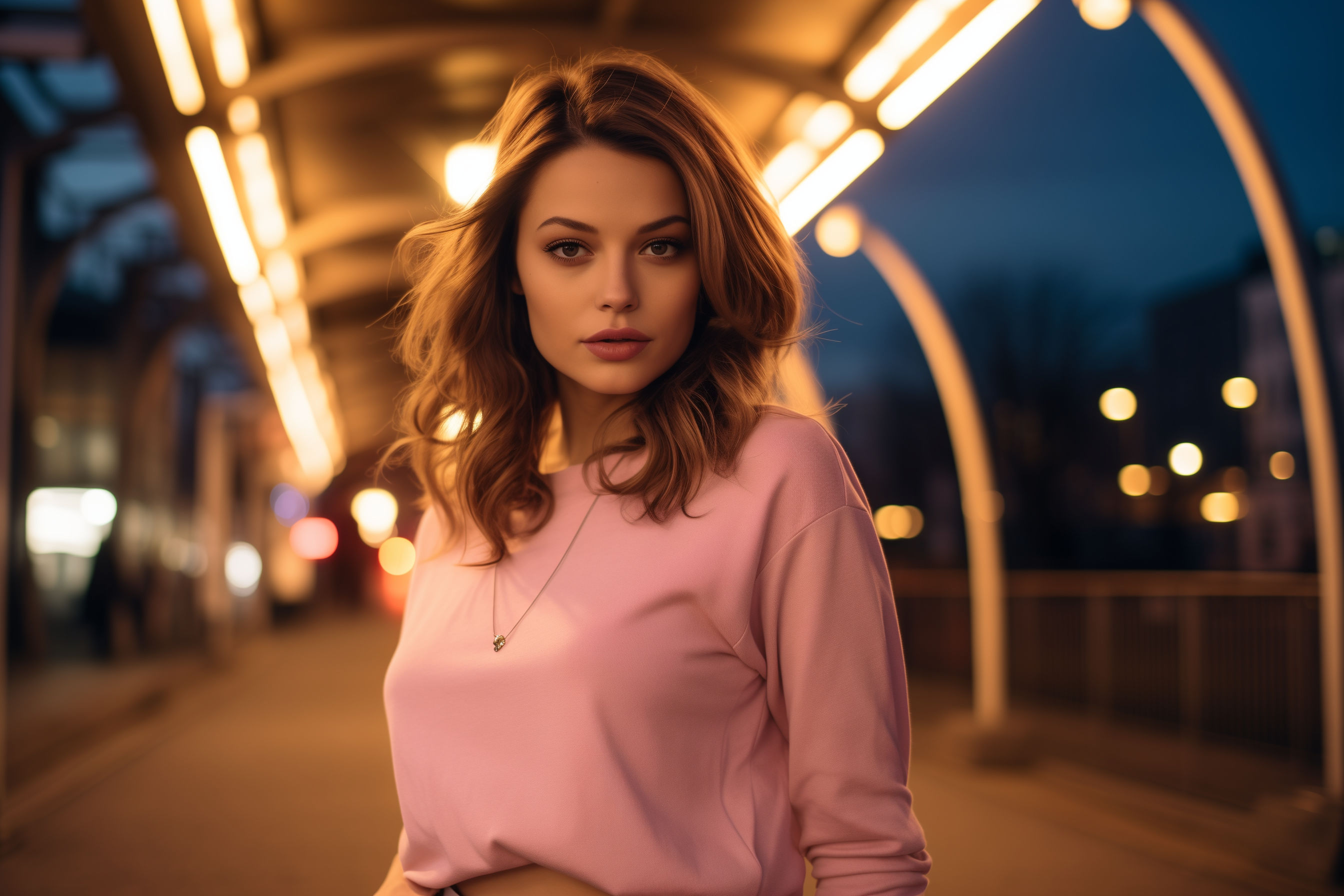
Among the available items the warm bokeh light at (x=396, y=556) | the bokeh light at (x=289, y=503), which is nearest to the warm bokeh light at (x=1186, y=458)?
the warm bokeh light at (x=396, y=556)

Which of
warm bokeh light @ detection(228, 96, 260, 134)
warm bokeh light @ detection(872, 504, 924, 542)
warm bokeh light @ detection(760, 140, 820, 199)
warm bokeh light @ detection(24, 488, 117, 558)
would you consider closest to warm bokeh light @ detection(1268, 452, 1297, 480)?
warm bokeh light @ detection(872, 504, 924, 542)

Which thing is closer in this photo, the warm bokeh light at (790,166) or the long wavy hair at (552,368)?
the long wavy hair at (552,368)

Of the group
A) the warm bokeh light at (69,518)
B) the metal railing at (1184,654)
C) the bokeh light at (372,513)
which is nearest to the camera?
the metal railing at (1184,654)

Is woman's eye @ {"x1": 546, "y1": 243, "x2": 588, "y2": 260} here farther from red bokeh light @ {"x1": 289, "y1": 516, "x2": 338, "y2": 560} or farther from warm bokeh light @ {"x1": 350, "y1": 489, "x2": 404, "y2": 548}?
warm bokeh light @ {"x1": 350, "y1": 489, "x2": 404, "y2": 548}

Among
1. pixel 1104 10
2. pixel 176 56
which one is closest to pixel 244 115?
pixel 176 56

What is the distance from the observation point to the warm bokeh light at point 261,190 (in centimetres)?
607

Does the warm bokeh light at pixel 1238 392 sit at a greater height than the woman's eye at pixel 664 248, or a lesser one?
greater

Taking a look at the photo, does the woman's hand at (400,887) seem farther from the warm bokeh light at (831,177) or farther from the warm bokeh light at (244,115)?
the warm bokeh light at (831,177)

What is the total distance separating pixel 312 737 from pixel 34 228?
7.63 m

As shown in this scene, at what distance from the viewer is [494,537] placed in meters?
1.96

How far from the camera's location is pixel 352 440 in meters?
25.0

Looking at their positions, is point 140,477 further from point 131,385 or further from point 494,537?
point 494,537

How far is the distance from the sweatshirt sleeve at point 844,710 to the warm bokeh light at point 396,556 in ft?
90.8

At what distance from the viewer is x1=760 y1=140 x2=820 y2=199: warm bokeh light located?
6.96 m
